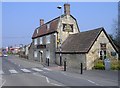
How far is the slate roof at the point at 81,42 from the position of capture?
102 ft

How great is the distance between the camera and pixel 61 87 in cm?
1458

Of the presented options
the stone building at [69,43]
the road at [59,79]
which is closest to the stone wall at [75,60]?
the stone building at [69,43]

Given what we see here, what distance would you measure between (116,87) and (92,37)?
17742 mm

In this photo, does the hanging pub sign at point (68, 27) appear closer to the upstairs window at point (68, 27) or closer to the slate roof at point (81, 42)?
the upstairs window at point (68, 27)

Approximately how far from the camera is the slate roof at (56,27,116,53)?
31186 millimetres

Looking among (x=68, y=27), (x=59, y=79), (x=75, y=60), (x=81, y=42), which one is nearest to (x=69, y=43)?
(x=81, y=42)

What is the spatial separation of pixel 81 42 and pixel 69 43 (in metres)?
4.41

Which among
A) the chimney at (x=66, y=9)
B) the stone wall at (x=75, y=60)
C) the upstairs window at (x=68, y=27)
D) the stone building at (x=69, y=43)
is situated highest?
the chimney at (x=66, y=9)

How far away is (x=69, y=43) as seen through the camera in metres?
38.1

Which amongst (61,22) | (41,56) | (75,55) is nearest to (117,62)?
(75,55)

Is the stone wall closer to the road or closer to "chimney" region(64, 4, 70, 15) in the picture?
the road

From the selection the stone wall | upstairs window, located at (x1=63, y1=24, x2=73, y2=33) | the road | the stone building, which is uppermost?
upstairs window, located at (x1=63, y1=24, x2=73, y2=33)

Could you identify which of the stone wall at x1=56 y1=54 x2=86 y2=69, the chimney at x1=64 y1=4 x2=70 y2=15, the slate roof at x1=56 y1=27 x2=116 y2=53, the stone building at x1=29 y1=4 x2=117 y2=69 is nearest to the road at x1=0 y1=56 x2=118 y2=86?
the stone wall at x1=56 y1=54 x2=86 y2=69

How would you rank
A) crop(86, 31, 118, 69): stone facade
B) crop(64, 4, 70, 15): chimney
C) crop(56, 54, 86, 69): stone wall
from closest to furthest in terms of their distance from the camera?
crop(86, 31, 118, 69): stone facade < crop(56, 54, 86, 69): stone wall < crop(64, 4, 70, 15): chimney
